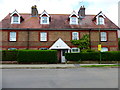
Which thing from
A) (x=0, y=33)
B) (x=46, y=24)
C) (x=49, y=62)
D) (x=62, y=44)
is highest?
(x=46, y=24)

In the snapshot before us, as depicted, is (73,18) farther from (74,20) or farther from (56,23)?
(56,23)

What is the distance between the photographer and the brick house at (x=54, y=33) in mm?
21266

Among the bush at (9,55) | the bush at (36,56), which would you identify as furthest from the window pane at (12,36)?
the bush at (36,56)

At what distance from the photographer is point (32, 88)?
570 cm

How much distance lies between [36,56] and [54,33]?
5885 millimetres

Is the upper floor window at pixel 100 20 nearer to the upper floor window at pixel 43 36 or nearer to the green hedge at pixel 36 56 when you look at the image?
the upper floor window at pixel 43 36

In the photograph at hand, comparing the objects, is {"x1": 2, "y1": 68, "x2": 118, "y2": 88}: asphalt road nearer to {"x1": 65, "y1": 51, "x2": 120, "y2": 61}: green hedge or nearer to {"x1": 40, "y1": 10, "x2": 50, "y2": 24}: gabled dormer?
{"x1": 65, "y1": 51, "x2": 120, "y2": 61}: green hedge

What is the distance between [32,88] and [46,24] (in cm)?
1793

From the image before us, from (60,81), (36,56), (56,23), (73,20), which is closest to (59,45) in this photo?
(36,56)

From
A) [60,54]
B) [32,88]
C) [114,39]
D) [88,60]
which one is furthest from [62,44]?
[32,88]

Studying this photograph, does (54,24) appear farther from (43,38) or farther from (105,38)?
(105,38)

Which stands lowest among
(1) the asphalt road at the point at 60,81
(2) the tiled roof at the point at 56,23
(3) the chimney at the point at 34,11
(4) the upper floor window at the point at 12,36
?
(1) the asphalt road at the point at 60,81

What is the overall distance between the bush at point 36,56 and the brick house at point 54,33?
270cm

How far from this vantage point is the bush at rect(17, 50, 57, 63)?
1772 cm
